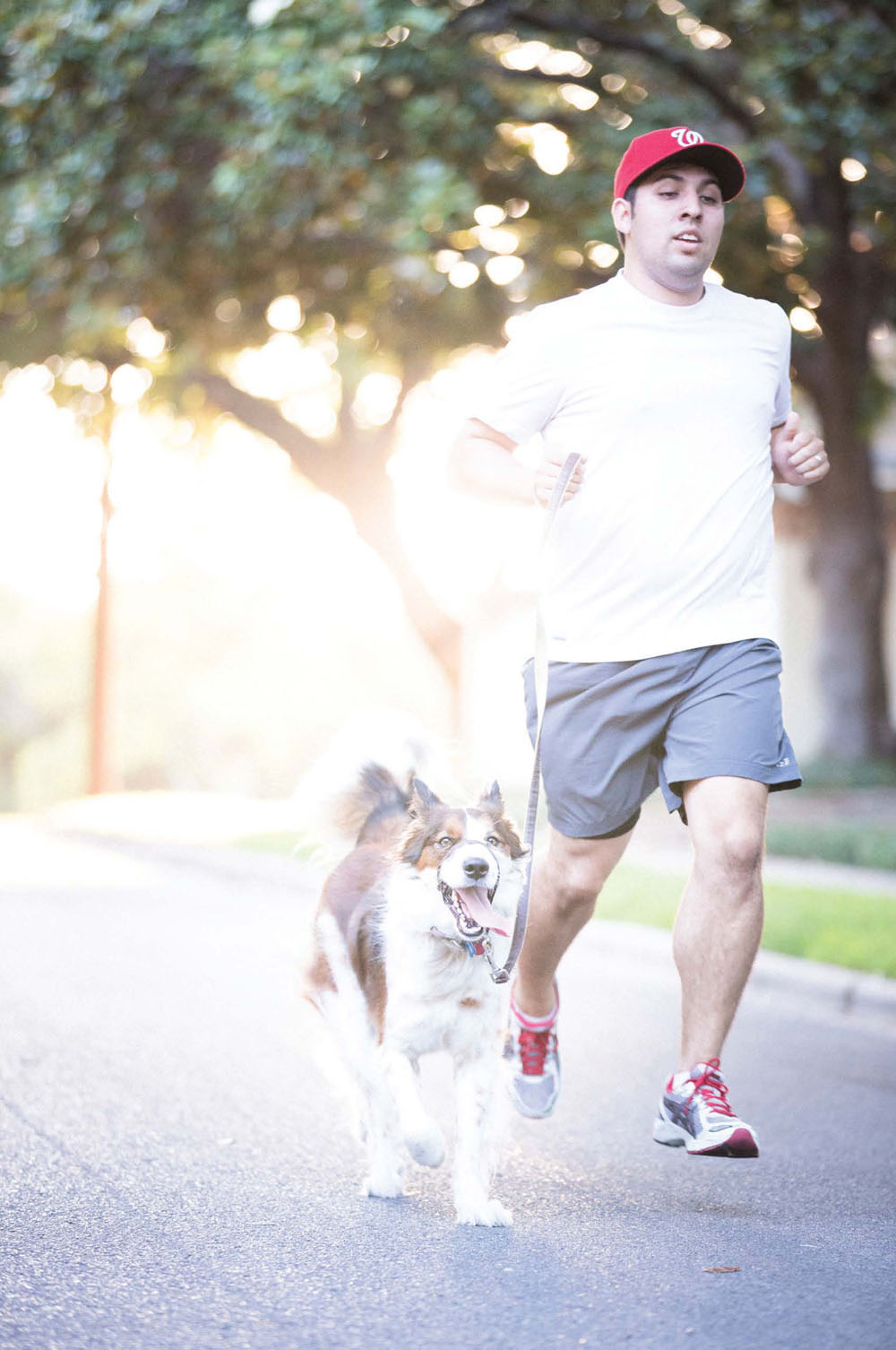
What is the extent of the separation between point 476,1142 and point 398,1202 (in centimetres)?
34

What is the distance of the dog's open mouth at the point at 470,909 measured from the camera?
157 inches

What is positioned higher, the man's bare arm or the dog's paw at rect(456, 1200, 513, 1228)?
the man's bare arm

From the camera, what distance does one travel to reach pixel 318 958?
4.82 metres

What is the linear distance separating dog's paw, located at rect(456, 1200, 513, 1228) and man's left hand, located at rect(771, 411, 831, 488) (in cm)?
201

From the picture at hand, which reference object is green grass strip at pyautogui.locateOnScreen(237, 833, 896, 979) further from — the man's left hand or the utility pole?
the utility pole

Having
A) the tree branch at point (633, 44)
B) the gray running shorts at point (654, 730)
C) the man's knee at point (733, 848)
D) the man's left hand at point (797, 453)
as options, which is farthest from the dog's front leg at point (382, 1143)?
the tree branch at point (633, 44)

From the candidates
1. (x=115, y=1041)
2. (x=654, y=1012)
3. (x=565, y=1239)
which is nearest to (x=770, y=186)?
(x=654, y=1012)

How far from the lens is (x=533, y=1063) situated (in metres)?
4.68

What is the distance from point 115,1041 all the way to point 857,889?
6429 millimetres

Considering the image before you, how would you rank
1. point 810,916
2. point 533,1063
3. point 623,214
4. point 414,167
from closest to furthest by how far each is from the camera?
point 623,214, point 533,1063, point 810,916, point 414,167

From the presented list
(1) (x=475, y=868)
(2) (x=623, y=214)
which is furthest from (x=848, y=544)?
(1) (x=475, y=868)

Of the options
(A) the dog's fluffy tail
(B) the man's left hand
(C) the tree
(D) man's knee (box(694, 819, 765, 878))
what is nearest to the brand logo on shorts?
(B) the man's left hand

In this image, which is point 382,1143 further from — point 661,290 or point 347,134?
point 347,134

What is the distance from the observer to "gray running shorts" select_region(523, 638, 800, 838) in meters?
4.22
